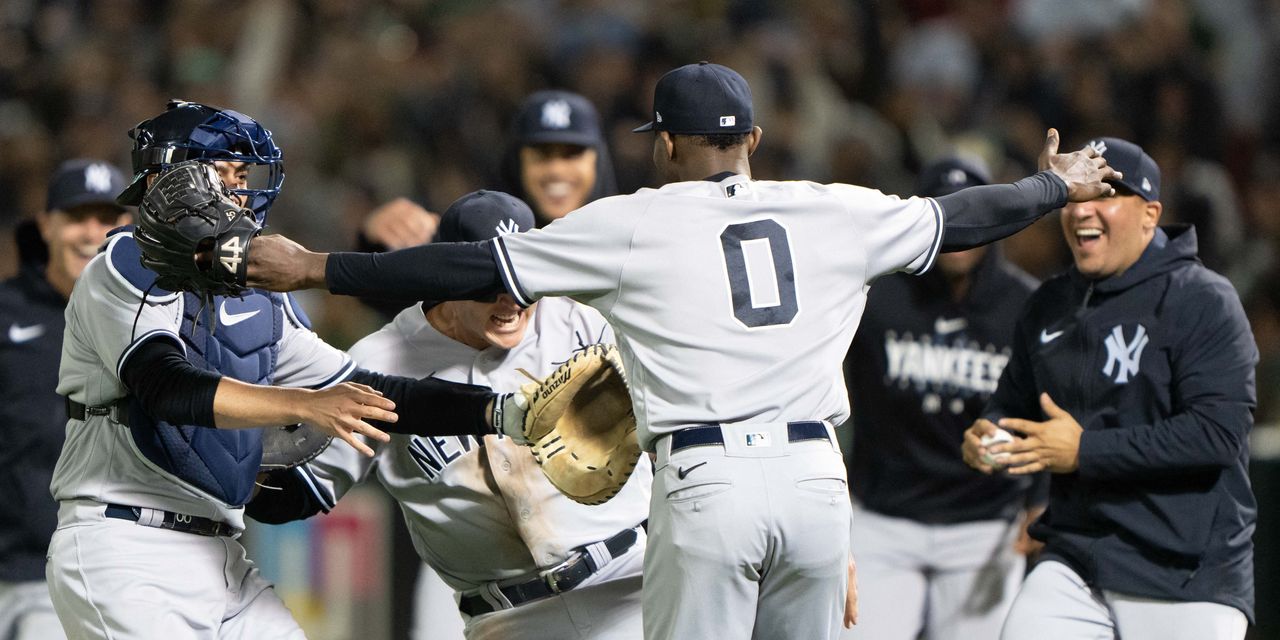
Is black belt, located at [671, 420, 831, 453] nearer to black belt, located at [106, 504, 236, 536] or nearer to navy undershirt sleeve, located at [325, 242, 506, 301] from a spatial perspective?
navy undershirt sleeve, located at [325, 242, 506, 301]

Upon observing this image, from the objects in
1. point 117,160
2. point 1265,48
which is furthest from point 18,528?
point 1265,48

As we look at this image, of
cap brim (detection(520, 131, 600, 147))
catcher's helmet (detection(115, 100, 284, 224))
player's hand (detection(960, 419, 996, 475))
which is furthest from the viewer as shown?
cap brim (detection(520, 131, 600, 147))

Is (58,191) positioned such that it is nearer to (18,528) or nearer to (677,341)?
(18,528)

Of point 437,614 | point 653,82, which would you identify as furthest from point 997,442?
point 653,82

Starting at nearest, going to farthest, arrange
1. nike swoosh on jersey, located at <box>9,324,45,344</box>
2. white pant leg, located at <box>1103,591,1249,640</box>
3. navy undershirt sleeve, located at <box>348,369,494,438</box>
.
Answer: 1. navy undershirt sleeve, located at <box>348,369,494,438</box>
2. white pant leg, located at <box>1103,591,1249,640</box>
3. nike swoosh on jersey, located at <box>9,324,45,344</box>

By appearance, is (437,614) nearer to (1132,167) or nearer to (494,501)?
(494,501)

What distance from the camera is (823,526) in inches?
153

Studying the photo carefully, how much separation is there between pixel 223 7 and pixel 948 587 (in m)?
8.56

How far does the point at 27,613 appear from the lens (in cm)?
600

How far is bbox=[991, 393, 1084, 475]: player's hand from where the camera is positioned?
4961mm

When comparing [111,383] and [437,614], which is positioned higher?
[111,383]

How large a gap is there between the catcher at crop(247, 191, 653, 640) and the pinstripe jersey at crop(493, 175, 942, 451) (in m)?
0.63

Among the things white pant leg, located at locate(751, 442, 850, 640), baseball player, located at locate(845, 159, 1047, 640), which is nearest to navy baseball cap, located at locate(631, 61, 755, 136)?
white pant leg, located at locate(751, 442, 850, 640)

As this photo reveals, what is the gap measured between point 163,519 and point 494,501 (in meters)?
0.98
